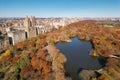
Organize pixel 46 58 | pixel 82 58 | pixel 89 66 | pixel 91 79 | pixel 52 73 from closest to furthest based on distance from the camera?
pixel 91 79 → pixel 52 73 → pixel 89 66 → pixel 46 58 → pixel 82 58

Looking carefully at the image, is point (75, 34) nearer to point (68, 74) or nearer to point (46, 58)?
point (46, 58)

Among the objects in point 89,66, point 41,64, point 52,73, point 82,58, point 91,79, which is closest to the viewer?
point 91,79

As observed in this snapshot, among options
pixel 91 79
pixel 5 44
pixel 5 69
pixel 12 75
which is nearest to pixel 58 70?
pixel 91 79

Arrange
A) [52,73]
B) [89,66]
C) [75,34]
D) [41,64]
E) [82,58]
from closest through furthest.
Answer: [52,73], [41,64], [89,66], [82,58], [75,34]

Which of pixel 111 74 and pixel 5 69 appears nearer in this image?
pixel 111 74

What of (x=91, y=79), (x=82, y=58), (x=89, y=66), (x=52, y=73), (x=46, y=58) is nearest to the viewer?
(x=91, y=79)

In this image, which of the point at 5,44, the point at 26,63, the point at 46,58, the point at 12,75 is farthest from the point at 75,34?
the point at 12,75

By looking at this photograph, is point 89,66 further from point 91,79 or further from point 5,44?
point 5,44

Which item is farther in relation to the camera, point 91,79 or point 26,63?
point 26,63
